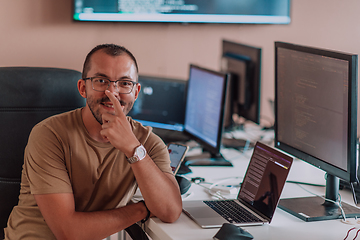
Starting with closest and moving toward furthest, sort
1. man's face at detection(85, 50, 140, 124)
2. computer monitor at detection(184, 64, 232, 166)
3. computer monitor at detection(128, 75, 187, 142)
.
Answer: man's face at detection(85, 50, 140, 124)
computer monitor at detection(184, 64, 232, 166)
computer monitor at detection(128, 75, 187, 142)

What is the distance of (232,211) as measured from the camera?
1.37 meters

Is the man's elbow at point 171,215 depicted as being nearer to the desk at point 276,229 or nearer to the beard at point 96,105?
the desk at point 276,229

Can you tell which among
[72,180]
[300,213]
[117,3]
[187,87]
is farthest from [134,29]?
[300,213]

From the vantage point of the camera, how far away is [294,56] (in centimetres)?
146

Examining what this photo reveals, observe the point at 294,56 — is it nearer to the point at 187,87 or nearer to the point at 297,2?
the point at 187,87

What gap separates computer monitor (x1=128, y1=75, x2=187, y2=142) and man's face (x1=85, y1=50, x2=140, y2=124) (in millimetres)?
825

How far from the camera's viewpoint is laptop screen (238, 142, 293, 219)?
1.29m

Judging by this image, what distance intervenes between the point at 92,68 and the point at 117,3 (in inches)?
59.9

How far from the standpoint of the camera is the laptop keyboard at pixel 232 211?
4.26 feet

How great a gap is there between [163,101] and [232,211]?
1002 millimetres

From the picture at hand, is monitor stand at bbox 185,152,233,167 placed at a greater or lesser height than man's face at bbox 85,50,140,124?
lesser

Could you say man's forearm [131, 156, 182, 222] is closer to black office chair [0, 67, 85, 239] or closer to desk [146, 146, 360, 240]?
desk [146, 146, 360, 240]

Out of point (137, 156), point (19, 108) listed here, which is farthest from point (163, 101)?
point (137, 156)

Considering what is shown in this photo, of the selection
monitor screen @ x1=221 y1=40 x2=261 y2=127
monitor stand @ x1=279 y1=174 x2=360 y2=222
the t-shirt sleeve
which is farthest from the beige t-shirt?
monitor screen @ x1=221 y1=40 x2=261 y2=127
